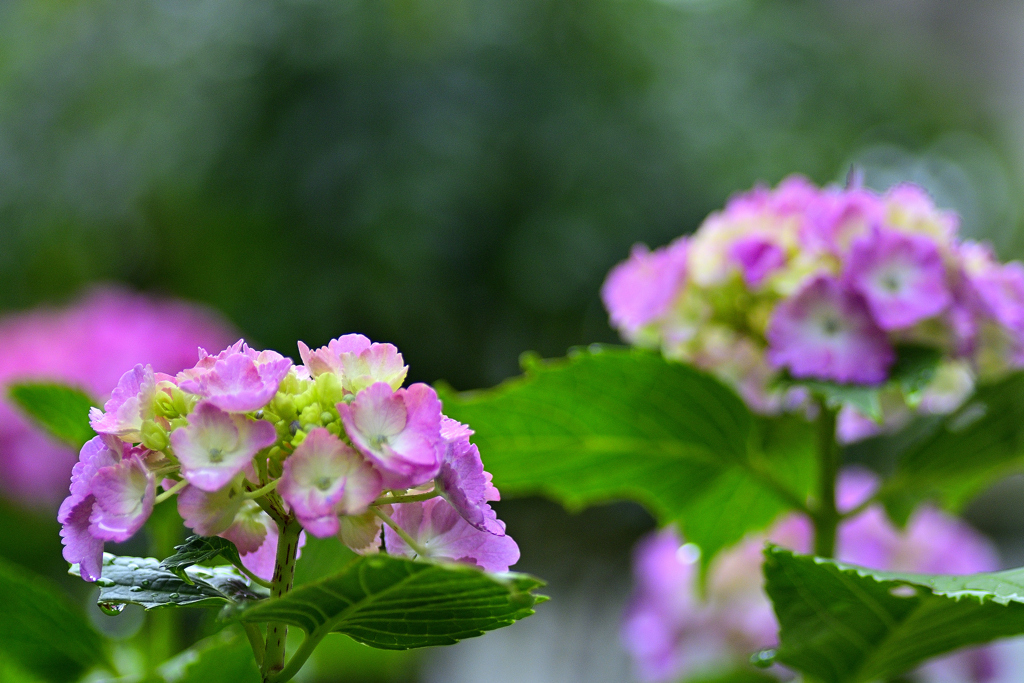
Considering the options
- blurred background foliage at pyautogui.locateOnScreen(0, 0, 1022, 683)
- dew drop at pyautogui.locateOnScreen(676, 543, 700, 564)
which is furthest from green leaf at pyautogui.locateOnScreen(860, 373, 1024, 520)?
blurred background foliage at pyautogui.locateOnScreen(0, 0, 1022, 683)

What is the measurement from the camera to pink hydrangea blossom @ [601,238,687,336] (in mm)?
525

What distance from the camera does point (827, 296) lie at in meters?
0.46

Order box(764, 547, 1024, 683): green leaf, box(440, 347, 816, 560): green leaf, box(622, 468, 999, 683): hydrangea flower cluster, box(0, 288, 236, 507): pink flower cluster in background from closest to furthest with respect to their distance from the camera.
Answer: box(764, 547, 1024, 683): green leaf → box(440, 347, 816, 560): green leaf → box(622, 468, 999, 683): hydrangea flower cluster → box(0, 288, 236, 507): pink flower cluster in background

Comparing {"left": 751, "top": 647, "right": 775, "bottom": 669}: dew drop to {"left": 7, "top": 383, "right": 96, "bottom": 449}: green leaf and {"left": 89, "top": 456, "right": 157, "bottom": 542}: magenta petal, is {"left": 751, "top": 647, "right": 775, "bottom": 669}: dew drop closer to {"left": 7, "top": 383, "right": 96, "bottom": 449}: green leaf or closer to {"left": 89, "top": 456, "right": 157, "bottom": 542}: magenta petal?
{"left": 89, "top": 456, "right": 157, "bottom": 542}: magenta petal

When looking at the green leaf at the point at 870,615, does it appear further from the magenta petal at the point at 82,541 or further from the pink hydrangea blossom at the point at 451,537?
the magenta petal at the point at 82,541

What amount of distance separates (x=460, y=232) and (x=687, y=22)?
95 centimetres

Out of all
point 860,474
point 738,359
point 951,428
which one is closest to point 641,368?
point 738,359

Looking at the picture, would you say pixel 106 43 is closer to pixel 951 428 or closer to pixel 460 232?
pixel 460 232

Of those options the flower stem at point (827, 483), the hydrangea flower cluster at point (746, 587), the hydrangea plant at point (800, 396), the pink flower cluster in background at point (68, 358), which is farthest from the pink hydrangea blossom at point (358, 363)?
the pink flower cluster in background at point (68, 358)

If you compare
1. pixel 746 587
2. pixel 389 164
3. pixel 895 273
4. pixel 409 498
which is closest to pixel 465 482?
pixel 409 498

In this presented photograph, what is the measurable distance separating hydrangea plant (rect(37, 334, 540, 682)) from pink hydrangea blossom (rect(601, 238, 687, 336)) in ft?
0.89

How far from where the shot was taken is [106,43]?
1994mm

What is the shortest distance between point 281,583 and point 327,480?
51mm

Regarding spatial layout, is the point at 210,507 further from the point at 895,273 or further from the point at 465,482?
the point at 895,273
